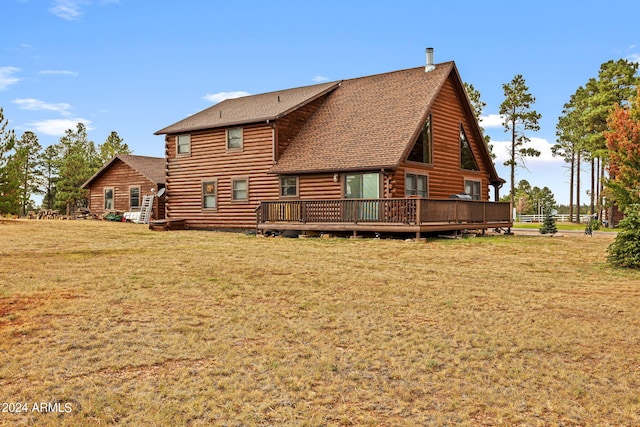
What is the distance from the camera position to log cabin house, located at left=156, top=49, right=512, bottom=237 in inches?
910

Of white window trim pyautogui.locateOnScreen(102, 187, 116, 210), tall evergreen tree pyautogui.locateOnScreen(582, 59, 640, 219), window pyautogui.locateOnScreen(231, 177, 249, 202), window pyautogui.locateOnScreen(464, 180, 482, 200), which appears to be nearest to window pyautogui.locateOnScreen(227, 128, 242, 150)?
window pyautogui.locateOnScreen(231, 177, 249, 202)

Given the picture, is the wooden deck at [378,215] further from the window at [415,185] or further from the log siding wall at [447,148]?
the log siding wall at [447,148]

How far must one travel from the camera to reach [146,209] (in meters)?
39.5

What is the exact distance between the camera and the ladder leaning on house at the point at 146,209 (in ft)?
129

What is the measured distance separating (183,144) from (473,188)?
55.4ft

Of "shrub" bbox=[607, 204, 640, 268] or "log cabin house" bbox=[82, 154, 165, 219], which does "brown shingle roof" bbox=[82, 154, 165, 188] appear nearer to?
"log cabin house" bbox=[82, 154, 165, 219]

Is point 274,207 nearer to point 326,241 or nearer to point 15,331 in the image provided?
point 326,241

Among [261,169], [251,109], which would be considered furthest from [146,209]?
[261,169]

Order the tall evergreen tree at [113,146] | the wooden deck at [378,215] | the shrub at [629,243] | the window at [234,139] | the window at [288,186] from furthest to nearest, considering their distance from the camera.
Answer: the tall evergreen tree at [113,146] < the window at [234,139] < the window at [288,186] < the wooden deck at [378,215] < the shrub at [629,243]

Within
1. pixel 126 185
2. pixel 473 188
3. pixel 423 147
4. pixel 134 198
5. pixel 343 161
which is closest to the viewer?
pixel 343 161

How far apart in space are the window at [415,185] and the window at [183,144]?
529 inches

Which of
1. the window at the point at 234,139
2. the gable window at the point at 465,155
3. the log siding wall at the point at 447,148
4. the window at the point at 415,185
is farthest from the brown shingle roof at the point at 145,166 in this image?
the gable window at the point at 465,155

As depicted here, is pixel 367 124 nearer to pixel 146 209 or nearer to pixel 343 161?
pixel 343 161

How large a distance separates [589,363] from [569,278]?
7168 millimetres
